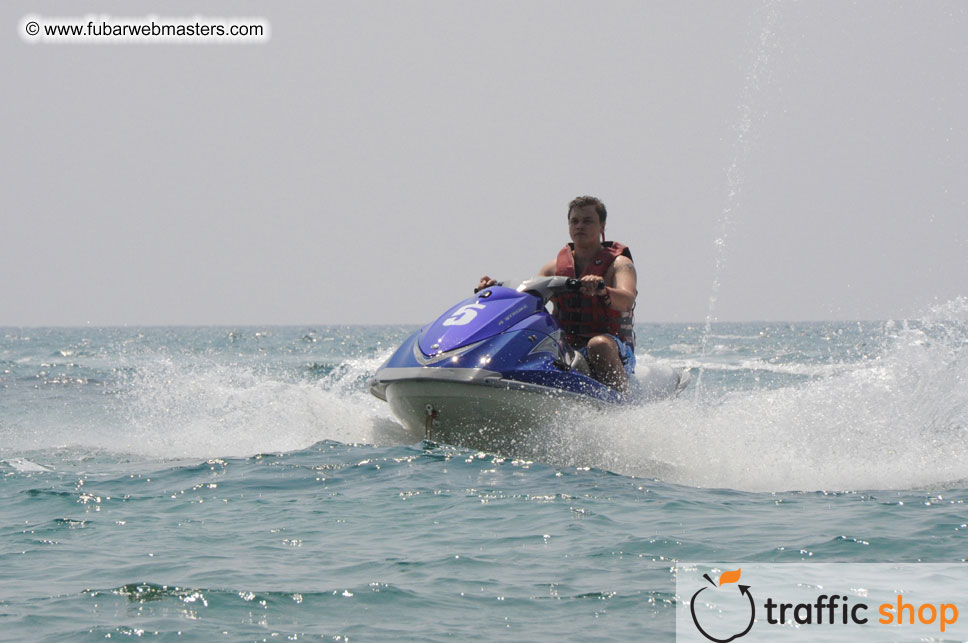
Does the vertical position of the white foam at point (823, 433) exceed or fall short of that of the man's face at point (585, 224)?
it falls short

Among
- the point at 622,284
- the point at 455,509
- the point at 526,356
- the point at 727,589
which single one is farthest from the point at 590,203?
the point at 727,589

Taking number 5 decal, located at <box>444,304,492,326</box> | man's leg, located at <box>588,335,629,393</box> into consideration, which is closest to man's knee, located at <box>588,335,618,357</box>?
man's leg, located at <box>588,335,629,393</box>

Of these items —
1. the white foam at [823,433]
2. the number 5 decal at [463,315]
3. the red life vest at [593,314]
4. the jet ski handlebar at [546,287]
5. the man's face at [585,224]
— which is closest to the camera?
the white foam at [823,433]

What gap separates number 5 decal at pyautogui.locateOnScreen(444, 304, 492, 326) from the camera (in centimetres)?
618

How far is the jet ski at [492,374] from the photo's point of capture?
5.83 meters

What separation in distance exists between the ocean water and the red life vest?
0.66 m

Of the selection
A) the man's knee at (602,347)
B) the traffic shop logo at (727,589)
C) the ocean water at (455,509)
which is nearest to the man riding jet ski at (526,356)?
the man's knee at (602,347)

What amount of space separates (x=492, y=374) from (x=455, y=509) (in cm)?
119

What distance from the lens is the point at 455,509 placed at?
4.72 meters

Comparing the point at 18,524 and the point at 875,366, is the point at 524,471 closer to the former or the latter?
the point at 18,524

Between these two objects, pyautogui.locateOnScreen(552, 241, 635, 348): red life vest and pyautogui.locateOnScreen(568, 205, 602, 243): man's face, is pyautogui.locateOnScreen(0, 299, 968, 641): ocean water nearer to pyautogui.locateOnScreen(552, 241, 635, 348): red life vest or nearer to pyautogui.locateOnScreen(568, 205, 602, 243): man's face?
pyautogui.locateOnScreen(552, 241, 635, 348): red life vest

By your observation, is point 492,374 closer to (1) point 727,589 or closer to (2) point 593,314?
(2) point 593,314

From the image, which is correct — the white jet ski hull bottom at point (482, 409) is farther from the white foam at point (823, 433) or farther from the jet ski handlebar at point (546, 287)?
the jet ski handlebar at point (546, 287)

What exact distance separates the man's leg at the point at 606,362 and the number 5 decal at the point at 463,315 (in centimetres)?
73
